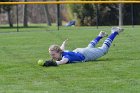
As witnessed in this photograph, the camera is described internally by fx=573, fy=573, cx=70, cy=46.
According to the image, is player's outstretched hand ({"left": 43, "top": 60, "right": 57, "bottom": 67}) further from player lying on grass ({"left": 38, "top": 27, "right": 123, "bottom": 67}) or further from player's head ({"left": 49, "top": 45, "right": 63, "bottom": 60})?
player's head ({"left": 49, "top": 45, "right": 63, "bottom": 60})

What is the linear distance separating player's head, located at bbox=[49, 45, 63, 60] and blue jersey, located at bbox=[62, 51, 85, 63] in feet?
0.62

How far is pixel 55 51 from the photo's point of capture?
11516 millimetres

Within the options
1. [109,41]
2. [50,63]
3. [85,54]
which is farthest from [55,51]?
[109,41]

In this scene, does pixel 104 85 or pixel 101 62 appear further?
pixel 101 62

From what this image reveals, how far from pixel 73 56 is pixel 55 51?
0.75 meters

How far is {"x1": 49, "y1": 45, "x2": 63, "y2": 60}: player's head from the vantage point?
11.5m

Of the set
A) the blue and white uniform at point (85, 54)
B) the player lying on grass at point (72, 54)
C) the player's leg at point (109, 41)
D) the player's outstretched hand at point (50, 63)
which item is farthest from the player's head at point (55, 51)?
the player's leg at point (109, 41)

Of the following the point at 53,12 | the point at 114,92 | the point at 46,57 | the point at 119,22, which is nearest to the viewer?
the point at 114,92

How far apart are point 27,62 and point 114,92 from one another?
15.5ft

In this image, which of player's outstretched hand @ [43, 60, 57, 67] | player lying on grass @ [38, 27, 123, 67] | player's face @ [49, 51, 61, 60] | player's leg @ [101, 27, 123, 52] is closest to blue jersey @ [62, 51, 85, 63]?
player lying on grass @ [38, 27, 123, 67]

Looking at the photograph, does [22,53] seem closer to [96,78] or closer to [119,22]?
[96,78]

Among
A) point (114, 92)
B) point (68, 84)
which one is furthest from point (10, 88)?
point (114, 92)

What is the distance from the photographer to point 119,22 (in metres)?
38.1

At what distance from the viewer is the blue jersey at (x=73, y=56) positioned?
39.2 feet
